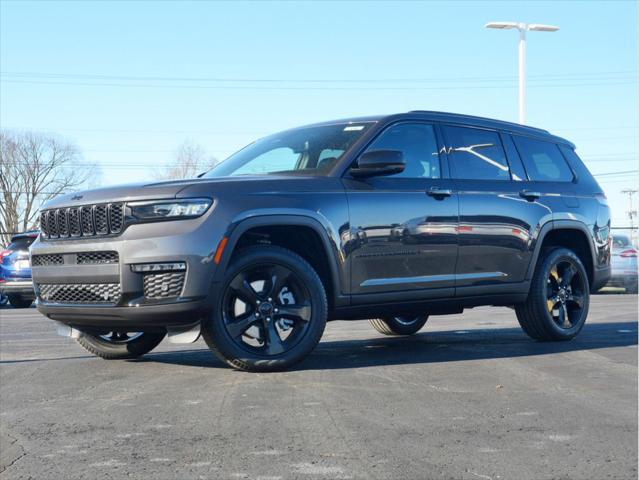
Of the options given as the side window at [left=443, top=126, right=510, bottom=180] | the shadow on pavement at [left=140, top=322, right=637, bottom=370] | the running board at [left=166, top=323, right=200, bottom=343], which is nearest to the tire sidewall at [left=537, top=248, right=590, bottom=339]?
the shadow on pavement at [left=140, top=322, right=637, bottom=370]

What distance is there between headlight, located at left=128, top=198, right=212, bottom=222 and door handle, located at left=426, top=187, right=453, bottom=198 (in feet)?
6.56

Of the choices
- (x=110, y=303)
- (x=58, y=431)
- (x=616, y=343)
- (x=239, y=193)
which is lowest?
(x=616, y=343)

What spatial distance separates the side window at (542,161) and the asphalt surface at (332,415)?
1.71m

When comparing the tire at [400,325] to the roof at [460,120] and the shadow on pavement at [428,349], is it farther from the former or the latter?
the roof at [460,120]

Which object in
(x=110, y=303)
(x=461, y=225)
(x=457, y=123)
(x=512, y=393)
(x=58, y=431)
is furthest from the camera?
(x=457, y=123)

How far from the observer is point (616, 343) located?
25.6ft

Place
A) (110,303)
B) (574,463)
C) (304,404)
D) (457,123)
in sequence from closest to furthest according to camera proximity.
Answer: (574,463) < (304,404) < (110,303) < (457,123)

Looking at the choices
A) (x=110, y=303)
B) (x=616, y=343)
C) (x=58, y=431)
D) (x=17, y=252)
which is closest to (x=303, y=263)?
(x=110, y=303)

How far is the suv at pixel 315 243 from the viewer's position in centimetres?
556

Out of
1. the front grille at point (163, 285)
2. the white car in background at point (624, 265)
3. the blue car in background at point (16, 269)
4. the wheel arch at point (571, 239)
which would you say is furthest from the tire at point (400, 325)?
the white car in background at point (624, 265)

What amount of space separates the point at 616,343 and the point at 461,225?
→ 202 cm

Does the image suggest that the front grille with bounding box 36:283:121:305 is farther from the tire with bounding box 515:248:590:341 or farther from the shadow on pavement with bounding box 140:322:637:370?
the tire with bounding box 515:248:590:341

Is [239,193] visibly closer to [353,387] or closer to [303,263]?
[303,263]

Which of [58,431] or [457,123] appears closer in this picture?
[58,431]
